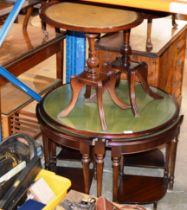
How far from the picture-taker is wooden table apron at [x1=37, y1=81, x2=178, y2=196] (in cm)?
213

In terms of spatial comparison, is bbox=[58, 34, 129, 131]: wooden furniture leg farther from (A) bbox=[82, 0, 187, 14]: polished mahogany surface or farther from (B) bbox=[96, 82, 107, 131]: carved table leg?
(A) bbox=[82, 0, 187, 14]: polished mahogany surface

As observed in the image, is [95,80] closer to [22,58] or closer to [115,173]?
[115,173]

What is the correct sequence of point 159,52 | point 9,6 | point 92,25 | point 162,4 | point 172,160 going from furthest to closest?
point 9,6
point 159,52
point 172,160
point 92,25
point 162,4

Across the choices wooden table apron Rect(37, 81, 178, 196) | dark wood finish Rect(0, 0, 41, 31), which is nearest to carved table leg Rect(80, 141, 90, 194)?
wooden table apron Rect(37, 81, 178, 196)

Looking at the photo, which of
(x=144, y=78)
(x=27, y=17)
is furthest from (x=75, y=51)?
(x=144, y=78)

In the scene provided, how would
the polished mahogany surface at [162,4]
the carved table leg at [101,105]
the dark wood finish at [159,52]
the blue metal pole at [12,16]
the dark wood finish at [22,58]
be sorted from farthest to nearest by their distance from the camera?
the dark wood finish at [159,52]
the dark wood finish at [22,58]
the carved table leg at [101,105]
the blue metal pole at [12,16]
the polished mahogany surface at [162,4]

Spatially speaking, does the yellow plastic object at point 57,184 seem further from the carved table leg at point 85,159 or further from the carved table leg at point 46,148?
the carved table leg at point 46,148

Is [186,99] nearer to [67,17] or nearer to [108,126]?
[108,126]

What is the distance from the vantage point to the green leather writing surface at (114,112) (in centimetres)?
219

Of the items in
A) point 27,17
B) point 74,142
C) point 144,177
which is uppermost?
point 27,17

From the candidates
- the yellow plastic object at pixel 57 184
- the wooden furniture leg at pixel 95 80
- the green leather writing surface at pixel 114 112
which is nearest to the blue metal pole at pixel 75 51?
the green leather writing surface at pixel 114 112

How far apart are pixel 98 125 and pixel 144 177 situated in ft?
1.70

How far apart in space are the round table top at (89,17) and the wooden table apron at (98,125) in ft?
1.59

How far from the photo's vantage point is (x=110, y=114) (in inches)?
90.1
